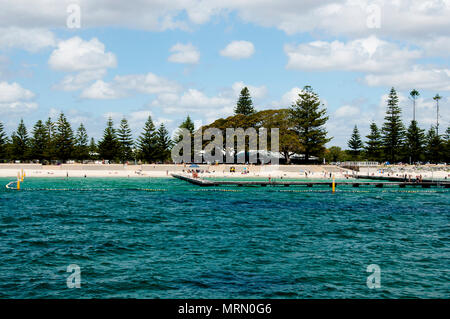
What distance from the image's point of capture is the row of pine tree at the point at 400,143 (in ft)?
277

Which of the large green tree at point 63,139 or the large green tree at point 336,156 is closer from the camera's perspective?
the large green tree at point 63,139

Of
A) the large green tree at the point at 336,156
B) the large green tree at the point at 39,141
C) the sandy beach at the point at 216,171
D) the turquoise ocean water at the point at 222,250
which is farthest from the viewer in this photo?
the large green tree at the point at 336,156

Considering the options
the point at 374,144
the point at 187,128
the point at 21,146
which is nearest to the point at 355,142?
the point at 374,144

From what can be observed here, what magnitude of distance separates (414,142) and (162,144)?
5508 cm

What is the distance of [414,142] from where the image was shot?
286ft

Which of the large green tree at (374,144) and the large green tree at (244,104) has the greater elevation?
the large green tree at (244,104)

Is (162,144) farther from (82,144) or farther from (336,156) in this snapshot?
(336,156)

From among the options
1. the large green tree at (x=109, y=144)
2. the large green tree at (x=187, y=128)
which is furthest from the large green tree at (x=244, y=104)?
the large green tree at (x=109, y=144)

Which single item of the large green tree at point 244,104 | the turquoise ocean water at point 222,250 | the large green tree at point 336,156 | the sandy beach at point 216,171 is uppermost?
the large green tree at point 244,104

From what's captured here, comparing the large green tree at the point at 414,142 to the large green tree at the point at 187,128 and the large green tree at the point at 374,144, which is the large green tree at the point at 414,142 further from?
the large green tree at the point at 187,128

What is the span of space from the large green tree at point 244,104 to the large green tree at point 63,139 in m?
35.8

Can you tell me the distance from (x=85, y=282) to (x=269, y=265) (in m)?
6.70
